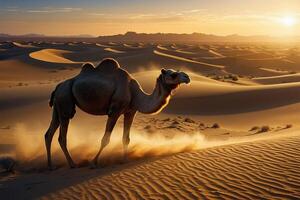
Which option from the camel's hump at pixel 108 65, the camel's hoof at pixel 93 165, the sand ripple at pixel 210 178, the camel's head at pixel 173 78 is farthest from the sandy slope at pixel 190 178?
the camel's hump at pixel 108 65

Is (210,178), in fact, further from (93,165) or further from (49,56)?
(49,56)

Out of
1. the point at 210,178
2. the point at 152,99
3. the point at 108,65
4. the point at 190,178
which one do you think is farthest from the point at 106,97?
the point at 210,178

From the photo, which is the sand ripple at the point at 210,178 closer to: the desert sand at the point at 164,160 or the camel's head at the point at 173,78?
the desert sand at the point at 164,160

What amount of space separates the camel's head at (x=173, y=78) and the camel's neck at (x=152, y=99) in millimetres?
151

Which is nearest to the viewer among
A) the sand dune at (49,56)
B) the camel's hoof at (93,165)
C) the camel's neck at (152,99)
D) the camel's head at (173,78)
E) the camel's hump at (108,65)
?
the camel's head at (173,78)

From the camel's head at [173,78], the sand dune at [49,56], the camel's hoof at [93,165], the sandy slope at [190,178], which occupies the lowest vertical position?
the sand dune at [49,56]

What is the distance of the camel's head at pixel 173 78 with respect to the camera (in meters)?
7.66

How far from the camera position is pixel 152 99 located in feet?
27.6

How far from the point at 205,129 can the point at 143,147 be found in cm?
653

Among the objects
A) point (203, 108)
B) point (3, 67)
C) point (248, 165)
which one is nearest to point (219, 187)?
point (248, 165)

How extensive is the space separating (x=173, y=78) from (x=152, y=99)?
0.80 m

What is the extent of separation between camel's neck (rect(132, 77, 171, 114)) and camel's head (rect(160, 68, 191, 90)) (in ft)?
0.49

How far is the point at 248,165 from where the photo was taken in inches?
293

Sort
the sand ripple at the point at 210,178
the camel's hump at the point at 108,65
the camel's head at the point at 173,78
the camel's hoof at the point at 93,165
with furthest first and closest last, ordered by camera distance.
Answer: the camel's hump at the point at 108,65
the camel's hoof at the point at 93,165
the camel's head at the point at 173,78
the sand ripple at the point at 210,178
